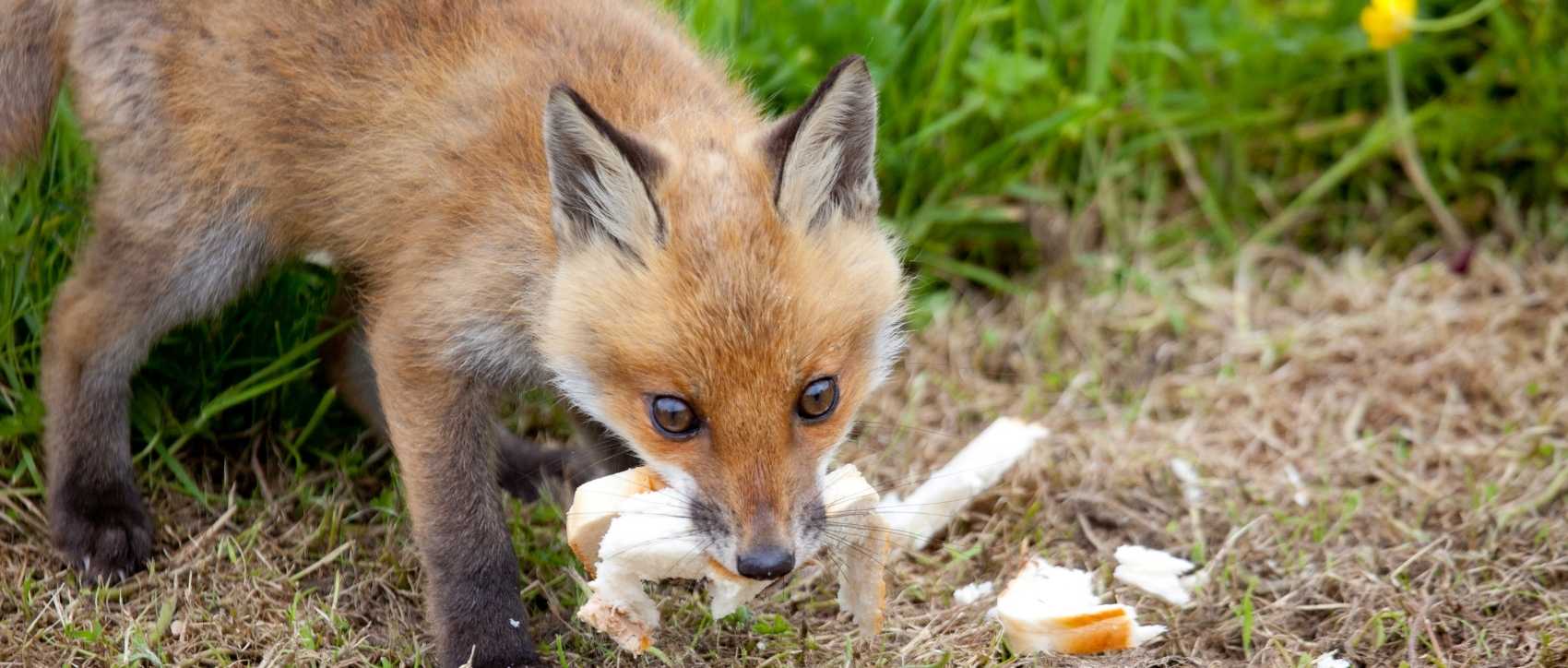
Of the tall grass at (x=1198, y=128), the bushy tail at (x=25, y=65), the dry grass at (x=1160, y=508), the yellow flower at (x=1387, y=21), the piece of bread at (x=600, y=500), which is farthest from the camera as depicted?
the tall grass at (x=1198, y=128)

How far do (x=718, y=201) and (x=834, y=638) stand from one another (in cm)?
118

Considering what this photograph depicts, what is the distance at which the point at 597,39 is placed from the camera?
12.9 ft

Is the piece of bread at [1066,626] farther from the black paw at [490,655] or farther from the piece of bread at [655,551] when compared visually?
the black paw at [490,655]

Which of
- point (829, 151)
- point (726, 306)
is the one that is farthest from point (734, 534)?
point (829, 151)

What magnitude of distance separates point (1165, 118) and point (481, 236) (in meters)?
3.22

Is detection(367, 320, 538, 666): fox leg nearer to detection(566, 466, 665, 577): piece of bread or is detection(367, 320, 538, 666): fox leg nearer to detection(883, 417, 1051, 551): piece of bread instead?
detection(566, 466, 665, 577): piece of bread

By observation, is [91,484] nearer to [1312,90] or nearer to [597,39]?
[597,39]

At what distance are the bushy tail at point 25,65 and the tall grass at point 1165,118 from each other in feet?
6.35

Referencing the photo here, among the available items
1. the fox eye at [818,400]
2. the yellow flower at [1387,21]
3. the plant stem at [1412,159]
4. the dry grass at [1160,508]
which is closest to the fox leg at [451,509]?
the dry grass at [1160,508]

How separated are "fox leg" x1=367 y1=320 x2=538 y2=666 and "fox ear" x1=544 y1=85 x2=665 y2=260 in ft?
1.62

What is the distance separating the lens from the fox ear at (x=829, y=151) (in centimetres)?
330

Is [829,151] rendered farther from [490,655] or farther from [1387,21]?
[1387,21]

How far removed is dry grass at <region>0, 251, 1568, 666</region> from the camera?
12.5ft

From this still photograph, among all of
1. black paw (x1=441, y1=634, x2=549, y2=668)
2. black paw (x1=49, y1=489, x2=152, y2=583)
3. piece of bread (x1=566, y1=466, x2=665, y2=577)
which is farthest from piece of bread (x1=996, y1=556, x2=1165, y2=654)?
black paw (x1=49, y1=489, x2=152, y2=583)
